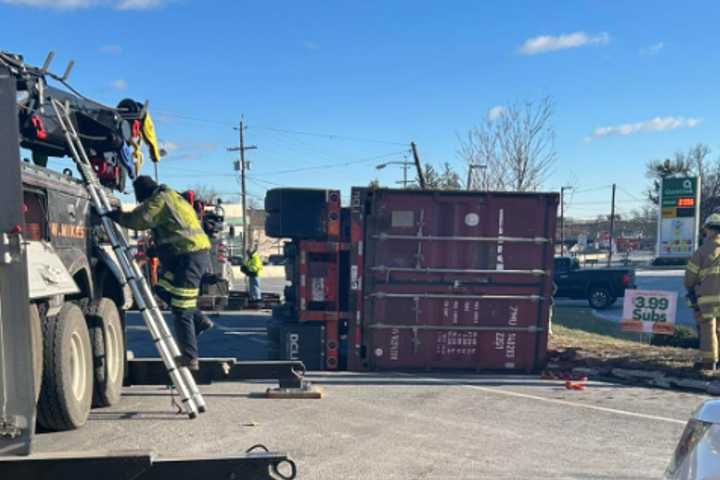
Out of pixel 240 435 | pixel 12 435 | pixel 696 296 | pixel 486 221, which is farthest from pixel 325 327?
pixel 12 435

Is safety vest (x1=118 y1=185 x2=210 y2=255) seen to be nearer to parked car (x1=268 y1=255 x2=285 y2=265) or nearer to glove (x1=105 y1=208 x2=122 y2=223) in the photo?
glove (x1=105 y1=208 x2=122 y2=223)

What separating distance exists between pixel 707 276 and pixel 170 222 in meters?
6.54

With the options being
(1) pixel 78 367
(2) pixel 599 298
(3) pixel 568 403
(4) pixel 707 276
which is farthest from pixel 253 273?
(1) pixel 78 367

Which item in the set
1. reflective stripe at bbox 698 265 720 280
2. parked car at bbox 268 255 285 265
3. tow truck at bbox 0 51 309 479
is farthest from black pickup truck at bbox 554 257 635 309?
tow truck at bbox 0 51 309 479

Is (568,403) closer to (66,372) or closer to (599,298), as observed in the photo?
(66,372)

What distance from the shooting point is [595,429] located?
5.54 meters

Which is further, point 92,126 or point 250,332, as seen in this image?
point 250,332

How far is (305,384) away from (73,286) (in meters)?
3.04

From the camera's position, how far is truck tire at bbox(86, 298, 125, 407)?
521cm

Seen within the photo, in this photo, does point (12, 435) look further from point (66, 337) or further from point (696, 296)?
point (696, 296)

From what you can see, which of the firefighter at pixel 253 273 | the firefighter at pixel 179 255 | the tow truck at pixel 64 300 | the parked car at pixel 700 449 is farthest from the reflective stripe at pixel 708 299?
the firefighter at pixel 253 273

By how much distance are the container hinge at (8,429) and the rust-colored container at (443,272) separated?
211 inches

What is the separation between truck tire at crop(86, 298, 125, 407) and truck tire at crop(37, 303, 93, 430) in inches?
9.6

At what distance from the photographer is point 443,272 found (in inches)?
312
